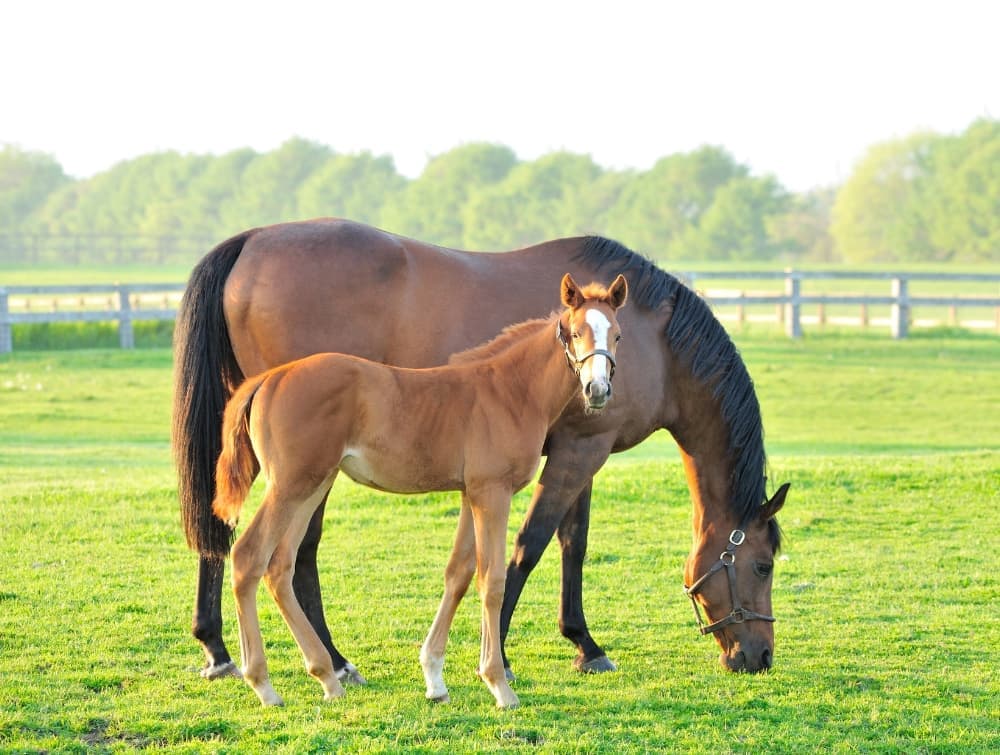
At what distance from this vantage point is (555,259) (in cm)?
655

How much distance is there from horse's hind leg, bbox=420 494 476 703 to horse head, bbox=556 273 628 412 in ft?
3.12

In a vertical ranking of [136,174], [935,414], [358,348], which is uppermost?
[136,174]

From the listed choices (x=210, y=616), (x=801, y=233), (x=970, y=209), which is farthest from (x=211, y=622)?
(x=801, y=233)

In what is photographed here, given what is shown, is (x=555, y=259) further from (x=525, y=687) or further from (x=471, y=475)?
(x=525, y=687)

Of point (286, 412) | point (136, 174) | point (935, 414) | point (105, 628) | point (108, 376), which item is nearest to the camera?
point (286, 412)

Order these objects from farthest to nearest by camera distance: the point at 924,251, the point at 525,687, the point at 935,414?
1. the point at 924,251
2. the point at 935,414
3. the point at 525,687

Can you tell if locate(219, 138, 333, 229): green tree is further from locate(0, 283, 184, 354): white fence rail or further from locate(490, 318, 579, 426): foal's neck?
locate(490, 318, 579, 426): foal's neck

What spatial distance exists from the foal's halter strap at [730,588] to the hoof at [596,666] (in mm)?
497

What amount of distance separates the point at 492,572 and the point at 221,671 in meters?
1.47

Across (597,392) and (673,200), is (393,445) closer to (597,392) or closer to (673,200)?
(597,392)

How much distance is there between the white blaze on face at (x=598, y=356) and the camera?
185 inches

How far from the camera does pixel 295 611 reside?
525cm

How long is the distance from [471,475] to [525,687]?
Result: 3.73ft

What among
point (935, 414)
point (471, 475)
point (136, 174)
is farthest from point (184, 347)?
point (136, 174)
